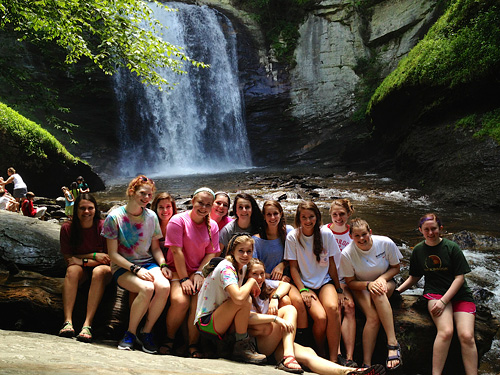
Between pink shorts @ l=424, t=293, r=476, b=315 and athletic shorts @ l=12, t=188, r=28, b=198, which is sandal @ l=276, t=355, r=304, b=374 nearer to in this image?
pink shorts @ l=424, t=293, r=476, b=315

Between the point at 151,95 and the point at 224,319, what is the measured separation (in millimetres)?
22795

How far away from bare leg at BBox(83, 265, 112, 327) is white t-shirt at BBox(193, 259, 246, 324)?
0.95m

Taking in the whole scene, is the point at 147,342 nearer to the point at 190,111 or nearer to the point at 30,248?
the point at 30,248

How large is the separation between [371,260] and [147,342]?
92.7 inches

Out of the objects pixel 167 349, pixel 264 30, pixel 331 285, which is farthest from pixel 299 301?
pixel 264 30

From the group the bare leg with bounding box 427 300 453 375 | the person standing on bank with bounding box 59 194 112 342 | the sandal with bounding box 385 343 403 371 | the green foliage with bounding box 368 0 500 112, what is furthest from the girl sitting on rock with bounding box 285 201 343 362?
the green foliage with bounding box 368 0 500 112

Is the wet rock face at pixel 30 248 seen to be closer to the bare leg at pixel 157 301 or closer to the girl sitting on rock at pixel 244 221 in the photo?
the bare leg at pixel 157 301

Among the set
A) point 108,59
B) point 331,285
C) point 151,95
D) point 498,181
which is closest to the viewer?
point 331,285

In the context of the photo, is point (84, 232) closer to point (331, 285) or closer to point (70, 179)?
point (331, 285)

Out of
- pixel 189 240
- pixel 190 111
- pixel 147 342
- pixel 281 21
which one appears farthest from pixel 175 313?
pixel 281 21

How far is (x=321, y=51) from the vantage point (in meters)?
24.4

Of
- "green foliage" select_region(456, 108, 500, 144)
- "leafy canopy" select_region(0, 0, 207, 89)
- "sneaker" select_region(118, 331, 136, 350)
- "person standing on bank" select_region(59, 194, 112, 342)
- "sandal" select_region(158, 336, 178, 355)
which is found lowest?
"sandal" select_region(158, 336, 178, 355)

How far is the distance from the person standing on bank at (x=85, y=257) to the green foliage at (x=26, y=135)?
11119mm

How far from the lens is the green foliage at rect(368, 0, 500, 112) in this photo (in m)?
10.2
